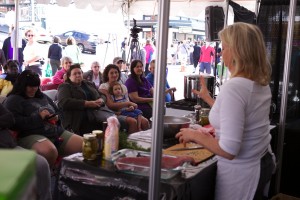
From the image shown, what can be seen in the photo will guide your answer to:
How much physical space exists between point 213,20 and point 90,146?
4549mm

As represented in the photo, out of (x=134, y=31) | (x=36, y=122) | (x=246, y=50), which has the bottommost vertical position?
(x=36, y=122)

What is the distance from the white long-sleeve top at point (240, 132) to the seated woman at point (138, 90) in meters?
3.08

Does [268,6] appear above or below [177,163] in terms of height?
above

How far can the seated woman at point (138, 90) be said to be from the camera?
4602 millimetres

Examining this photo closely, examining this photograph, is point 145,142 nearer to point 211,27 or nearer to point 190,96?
point 190,96

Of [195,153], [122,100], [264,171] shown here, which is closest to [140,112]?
[122,100]

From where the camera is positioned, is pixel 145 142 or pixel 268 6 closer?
pixel 145 142

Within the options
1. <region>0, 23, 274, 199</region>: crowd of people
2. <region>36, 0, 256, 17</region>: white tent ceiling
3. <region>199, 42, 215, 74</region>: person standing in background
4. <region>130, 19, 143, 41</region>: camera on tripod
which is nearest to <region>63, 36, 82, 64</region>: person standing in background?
<region>0, 23, 274, 199</region>: crowd of people

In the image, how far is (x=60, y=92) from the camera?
3.69 meters

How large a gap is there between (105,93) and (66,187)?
2.63m

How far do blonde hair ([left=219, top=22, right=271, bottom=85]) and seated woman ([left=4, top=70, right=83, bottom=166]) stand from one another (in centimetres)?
186

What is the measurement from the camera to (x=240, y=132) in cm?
132

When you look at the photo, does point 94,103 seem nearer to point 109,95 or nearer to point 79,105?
point 79,105

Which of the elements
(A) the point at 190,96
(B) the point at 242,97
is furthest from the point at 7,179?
(A) the point at 190,96
